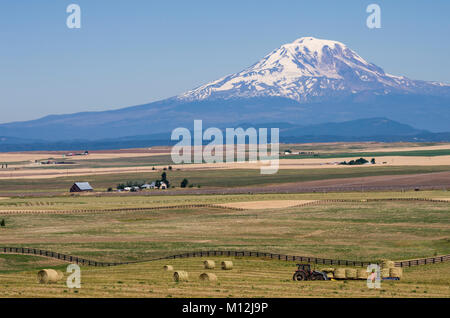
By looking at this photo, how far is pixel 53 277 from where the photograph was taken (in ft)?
155

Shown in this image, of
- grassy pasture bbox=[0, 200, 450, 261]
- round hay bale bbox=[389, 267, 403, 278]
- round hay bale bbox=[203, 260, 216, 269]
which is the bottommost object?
grassy pasture bbox=[0, 200, 450, 261]

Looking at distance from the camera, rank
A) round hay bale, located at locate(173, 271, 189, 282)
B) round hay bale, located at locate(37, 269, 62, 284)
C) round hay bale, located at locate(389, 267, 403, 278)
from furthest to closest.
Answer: round hay bale, located at locate(389, 267, 403, 278), round hay bale, located at locate(173, 271, 189, 282), round hay bale, located at locate(37, 269, 62, 284)

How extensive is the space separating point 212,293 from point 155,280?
287 inches

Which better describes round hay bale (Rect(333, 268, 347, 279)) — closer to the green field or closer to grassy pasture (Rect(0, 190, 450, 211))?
the green field

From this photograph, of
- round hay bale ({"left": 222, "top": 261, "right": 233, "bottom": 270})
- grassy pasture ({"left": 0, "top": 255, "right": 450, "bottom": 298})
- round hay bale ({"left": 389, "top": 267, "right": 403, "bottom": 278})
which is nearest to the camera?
grassy pasture ({"left": 0, "top": 255, "right": 450, "bottom": 298})

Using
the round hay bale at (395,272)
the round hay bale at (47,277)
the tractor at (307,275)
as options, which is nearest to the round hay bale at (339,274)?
the tractor at (307,275)

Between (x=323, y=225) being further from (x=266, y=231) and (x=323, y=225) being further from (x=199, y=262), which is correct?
(x=199, y=262)

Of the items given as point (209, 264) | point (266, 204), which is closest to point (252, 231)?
point (209, 264)

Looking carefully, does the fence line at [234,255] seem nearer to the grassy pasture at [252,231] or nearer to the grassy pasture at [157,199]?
the grassy pasture at [252,231]

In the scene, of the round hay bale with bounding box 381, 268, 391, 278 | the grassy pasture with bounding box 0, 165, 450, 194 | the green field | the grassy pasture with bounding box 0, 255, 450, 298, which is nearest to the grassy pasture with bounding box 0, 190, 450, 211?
the green field

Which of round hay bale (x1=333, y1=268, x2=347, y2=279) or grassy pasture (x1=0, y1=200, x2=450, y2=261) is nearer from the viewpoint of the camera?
round hay bale (x1=333, y1=268, x2=347, y2=279)

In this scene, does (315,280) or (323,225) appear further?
(323,225)
